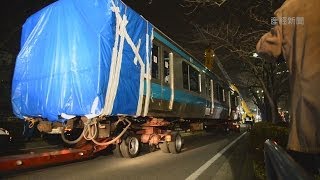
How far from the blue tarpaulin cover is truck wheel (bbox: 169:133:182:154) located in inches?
136

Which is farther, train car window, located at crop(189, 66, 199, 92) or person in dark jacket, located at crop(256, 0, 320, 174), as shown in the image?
train car window, located at crop(189, 66, 199, 92)

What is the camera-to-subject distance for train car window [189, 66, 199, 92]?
14316 mm

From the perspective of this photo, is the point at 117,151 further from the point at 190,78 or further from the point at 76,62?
the point at 190,78

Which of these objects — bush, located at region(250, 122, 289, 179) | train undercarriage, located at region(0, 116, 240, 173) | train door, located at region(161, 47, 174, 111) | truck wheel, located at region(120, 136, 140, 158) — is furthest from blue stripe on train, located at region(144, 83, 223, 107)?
bush, located at region(250, 122, 289, 179)

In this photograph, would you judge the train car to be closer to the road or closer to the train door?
the train door

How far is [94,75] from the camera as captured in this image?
26.3ft

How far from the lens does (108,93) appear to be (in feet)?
26.7

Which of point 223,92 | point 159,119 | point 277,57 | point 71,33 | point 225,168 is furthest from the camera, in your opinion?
point 223,92

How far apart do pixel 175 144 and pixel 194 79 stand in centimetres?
351

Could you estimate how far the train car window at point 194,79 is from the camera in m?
14.3

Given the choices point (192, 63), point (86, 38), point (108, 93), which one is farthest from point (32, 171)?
point (192, 63)

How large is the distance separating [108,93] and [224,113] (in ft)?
50.5

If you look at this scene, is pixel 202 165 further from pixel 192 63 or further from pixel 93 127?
pixel 192 63

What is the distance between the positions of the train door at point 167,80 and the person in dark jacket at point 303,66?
8.51 meters
